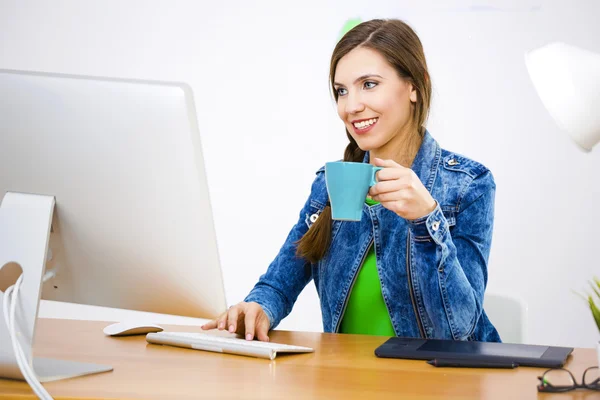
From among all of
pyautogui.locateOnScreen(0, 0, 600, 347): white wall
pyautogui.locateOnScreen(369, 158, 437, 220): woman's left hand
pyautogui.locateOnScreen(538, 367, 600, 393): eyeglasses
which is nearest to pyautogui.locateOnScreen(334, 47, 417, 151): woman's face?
pyautogui.locateOnScreen(369, 158, 437, 220): woman's left hand

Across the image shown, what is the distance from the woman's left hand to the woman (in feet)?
0.74

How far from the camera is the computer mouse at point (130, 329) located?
1281 mm

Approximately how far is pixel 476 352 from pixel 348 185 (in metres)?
0.30

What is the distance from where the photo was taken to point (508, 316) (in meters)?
1.62

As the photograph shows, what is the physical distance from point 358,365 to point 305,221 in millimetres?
684

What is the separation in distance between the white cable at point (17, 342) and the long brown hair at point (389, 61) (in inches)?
31.7

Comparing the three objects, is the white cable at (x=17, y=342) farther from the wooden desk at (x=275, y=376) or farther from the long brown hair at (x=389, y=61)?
the long brown hair at (x=389, y=61)

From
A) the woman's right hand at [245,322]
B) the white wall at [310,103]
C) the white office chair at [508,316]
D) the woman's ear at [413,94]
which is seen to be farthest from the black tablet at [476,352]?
the white wall at [310,103]

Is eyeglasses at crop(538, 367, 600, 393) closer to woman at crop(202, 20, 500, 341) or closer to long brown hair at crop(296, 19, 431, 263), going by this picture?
woman at crop(202, 20, 500, 341)

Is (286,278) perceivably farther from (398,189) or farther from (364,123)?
(398,189)

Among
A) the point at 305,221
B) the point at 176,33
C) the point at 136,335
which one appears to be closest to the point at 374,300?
the point at 305,221

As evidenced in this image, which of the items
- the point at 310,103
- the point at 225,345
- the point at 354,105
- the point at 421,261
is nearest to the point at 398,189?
the point at 421,261

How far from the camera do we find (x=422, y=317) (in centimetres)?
146

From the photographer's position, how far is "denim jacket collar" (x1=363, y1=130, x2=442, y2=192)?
156 centimetres
